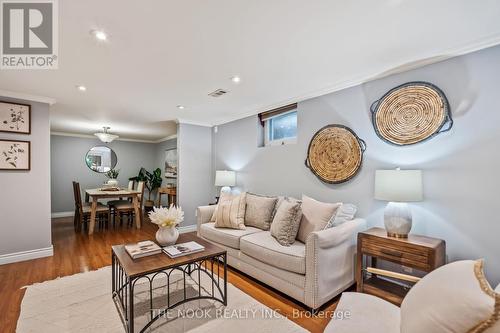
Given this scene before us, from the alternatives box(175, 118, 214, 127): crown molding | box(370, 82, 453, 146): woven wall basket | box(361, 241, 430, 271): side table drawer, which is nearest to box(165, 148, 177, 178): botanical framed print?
box(175, 118, 214, 127): crown molding

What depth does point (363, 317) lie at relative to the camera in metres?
0.98

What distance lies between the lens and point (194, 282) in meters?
2.55

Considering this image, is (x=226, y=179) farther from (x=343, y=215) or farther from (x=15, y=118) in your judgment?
(x=15, y=118)

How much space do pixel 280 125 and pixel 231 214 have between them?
5.43ft

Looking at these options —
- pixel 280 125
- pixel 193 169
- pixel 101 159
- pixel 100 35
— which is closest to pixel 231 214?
pixel 280 125

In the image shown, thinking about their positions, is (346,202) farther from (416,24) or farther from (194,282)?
(194,282)

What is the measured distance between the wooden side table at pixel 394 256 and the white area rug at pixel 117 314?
83cm

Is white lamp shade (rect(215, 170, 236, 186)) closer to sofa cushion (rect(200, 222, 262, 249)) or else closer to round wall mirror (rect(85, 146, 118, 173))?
sofa cushion (rect(200, 222, 262, 249))

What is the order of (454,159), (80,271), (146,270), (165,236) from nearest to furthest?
(146,270), (454,159), (165,236), (80,271)

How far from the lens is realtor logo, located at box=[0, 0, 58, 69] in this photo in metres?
1.53

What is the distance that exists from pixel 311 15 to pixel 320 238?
1.70 metres

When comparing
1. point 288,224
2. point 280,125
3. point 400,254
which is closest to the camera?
point 400,254

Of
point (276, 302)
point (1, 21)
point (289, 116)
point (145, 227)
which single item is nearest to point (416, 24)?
point (289, 116)

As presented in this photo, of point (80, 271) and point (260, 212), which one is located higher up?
point (260, 212)
